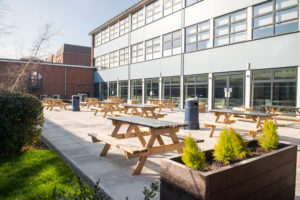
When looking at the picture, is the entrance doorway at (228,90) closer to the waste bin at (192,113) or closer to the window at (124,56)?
the waste bin at (192,113)

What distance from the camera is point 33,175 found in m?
3.96

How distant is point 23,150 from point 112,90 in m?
25.2

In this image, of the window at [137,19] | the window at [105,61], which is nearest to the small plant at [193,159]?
the window at [137,19]

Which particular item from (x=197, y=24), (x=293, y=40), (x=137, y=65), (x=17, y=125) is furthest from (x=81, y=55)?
(x=17, y=125)

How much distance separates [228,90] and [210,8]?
632 cm

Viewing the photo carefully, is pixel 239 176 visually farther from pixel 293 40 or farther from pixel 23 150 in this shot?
pixel 293 40

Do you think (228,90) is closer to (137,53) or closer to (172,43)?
(172,43)

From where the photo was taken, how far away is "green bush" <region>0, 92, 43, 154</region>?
4777 mm

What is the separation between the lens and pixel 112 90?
99.4 ft

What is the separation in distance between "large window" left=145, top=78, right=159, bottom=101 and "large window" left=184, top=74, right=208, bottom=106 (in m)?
4.05

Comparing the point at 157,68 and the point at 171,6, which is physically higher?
the point at 171,6

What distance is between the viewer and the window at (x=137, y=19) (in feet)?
81.4

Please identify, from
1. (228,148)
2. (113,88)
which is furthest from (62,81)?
(228,148)

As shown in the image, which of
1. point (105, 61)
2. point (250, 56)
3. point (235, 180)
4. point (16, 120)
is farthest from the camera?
point (105, 61)
